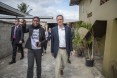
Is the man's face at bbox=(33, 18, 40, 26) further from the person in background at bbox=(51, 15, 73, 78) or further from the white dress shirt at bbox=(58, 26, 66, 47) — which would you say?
the white dress shirt at bbox=(58, 26, 66, 47)

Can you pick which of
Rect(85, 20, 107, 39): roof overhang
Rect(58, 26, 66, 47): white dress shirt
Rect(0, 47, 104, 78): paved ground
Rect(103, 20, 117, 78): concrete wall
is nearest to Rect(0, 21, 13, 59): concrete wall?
Rect(0, 47, 104, 78): paved ground

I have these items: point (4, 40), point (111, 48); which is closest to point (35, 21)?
point (111, 48)

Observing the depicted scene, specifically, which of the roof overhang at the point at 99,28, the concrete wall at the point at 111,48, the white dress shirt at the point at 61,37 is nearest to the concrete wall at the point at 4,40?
the roof overhang at the point at 99,28

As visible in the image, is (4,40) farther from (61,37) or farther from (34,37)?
(61,37)

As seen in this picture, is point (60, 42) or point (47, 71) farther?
point (47, 71)

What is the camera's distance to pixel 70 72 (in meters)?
9.69

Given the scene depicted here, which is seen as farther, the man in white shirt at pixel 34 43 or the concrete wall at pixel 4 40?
the concrete wall at pixel 4 40

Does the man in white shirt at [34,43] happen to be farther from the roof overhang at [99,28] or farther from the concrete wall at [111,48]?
the roof overhang at [99,28]

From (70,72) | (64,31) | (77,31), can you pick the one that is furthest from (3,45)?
(64,31)

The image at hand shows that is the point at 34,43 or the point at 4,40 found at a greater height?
the point at 34,43

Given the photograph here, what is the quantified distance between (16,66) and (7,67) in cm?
43

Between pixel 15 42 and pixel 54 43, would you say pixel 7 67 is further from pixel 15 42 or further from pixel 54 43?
pixel 54 43

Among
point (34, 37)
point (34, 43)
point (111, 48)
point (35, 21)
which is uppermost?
point (35, 21)

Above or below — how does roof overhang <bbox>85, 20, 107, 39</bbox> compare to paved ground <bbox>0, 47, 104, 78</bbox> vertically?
above
